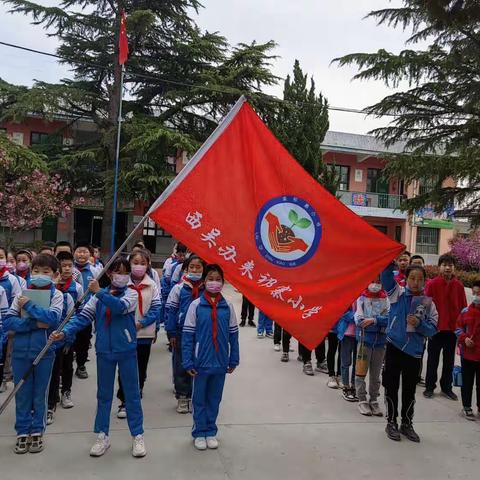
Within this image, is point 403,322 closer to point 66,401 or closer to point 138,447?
point 138,447

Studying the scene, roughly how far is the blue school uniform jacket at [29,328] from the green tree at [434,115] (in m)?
7.64

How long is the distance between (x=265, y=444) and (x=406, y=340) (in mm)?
1636

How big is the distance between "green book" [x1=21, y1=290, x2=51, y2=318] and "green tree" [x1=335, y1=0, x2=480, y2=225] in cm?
756

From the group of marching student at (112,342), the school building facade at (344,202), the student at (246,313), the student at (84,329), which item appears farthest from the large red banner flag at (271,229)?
the school building facade at (344,202)

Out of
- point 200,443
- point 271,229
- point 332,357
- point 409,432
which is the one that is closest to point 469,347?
point 409,432

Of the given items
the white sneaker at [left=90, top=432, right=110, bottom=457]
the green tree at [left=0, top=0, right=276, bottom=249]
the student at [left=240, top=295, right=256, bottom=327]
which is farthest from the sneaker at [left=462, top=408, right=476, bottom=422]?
the green tree at [left=0, top=0, right=276, bottom=249]

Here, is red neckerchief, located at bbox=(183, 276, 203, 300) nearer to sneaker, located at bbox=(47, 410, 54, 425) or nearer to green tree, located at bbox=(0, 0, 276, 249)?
sneaker, located at bbox=(47, 410, 54, 425)

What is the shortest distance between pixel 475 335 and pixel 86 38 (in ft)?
61.9

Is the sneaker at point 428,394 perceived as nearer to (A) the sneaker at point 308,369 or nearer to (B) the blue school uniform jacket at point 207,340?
(A) the sneaker at point 308,369

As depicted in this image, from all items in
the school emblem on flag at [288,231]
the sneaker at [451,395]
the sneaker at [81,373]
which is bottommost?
the sneaker at [81,373]

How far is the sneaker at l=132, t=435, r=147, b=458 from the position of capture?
3.91 m

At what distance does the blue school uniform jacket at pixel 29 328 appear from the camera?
153 inches

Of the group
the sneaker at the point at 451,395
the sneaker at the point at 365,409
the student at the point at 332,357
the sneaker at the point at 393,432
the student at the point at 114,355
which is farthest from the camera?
the student at the point at 332,357

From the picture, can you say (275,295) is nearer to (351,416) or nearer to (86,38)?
(351,416)
